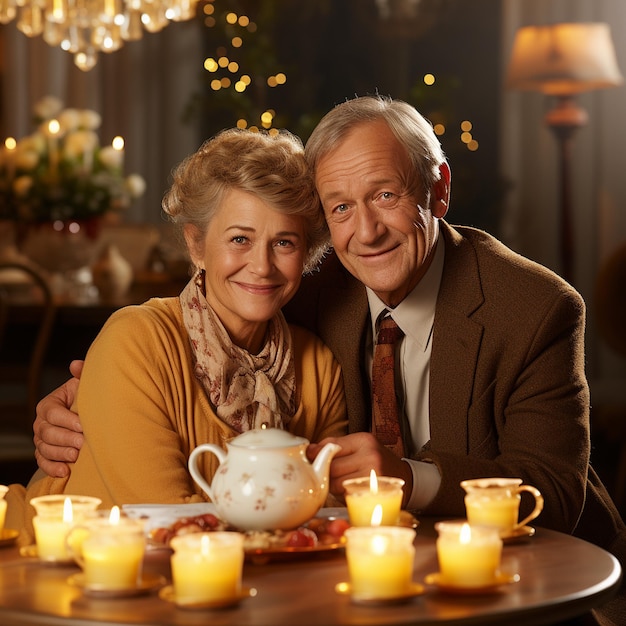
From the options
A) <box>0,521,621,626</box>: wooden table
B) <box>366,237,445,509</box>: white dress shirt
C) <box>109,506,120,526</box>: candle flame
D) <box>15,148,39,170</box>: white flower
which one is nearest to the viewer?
<box>0,521,621,626</box>: wooden table

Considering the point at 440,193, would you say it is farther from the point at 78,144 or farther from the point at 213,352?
the point at 78,144

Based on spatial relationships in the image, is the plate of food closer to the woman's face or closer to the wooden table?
the wooden table

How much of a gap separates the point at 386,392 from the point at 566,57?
373 cm

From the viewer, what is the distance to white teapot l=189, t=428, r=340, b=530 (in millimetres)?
1530

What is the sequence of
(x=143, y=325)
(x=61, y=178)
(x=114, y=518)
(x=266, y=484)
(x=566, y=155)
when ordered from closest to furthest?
(x=114, y=518) → (x=266, y=484) → (x=143, y=325) → (x=61, y=178) → (x=566, y=155)

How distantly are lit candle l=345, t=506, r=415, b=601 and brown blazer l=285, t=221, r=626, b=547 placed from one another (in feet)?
2.15

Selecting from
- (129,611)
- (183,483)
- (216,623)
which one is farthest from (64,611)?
(183,483)

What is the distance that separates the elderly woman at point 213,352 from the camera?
75.0 inches

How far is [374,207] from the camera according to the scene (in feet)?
7.29

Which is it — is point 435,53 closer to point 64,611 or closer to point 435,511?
point 435,511

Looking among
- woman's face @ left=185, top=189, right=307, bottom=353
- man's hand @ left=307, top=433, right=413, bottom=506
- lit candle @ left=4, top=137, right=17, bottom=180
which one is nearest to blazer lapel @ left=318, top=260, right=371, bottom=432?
woman's face @ left=185, top=189, right=307, bottom=353

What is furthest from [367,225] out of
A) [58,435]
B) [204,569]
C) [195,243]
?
[204,569]

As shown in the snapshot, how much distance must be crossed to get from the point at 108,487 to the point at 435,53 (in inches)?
199

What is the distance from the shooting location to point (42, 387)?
4.77 metres
